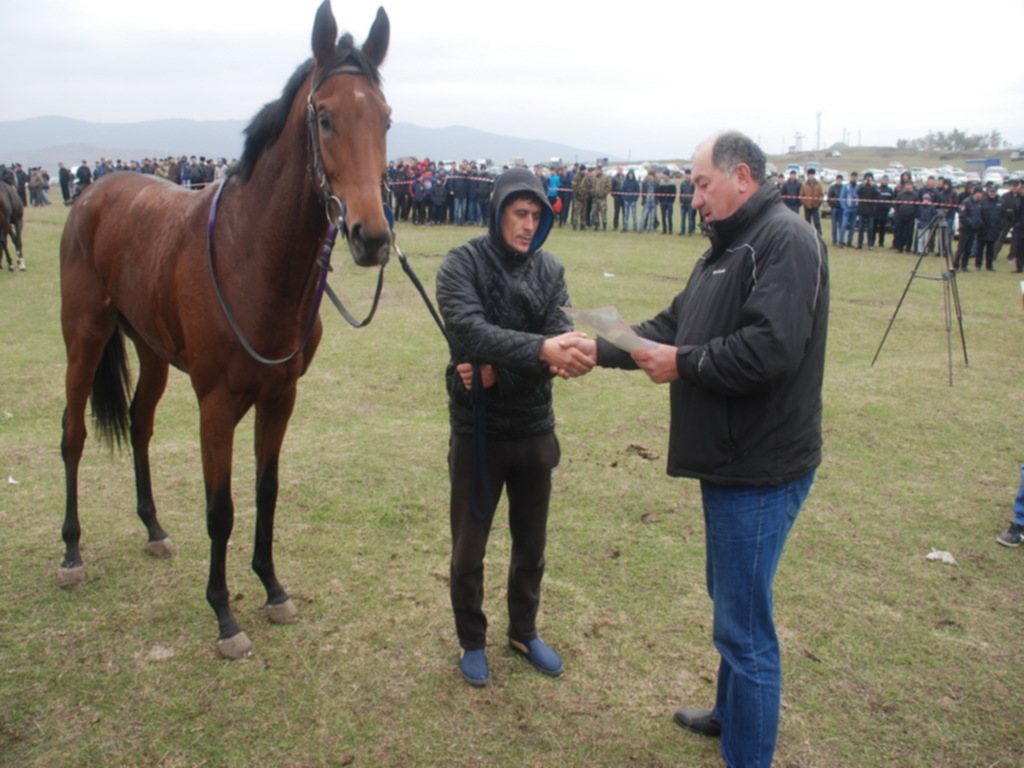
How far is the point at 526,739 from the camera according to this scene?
2926 mm

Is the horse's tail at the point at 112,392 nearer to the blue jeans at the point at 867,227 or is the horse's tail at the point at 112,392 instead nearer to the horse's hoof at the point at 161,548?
the horse's hoof at the point at 161,548

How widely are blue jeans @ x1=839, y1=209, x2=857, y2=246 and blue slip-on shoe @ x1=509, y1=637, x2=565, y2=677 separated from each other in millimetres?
21262

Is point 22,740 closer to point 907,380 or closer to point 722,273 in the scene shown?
point 722,273

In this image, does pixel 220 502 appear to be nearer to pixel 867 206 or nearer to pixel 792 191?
pixel 792 191

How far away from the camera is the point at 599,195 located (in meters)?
24.2

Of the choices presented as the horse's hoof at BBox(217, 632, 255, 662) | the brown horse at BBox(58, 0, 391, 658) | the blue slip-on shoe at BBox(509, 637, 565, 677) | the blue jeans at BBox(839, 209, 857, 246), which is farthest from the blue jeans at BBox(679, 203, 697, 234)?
the horse's hoof at BBox(217, 632, 255, 662)

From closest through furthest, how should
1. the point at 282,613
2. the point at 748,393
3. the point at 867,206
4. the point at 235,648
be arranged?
the point at 748,393 < the point at 235,648 < the point at 282,613 < the point at 867,206

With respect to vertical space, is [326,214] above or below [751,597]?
above

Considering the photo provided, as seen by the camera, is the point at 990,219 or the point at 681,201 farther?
the point at 681,201

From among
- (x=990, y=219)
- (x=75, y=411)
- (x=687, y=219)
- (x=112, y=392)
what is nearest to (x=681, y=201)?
(x=687, y=219)

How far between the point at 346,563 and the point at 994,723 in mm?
3216

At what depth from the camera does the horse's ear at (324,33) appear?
286 cm

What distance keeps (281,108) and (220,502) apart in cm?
185

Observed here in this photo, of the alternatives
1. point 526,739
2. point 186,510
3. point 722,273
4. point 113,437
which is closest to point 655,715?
point 526,739
